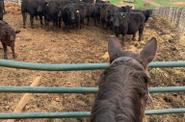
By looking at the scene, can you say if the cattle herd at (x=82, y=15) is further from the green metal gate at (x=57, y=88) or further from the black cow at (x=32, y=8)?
the green metal gate at (x=57, y=88)

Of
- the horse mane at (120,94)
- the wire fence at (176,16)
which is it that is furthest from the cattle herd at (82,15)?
the horse mane at (120,94)

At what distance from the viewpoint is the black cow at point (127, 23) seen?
14727mm

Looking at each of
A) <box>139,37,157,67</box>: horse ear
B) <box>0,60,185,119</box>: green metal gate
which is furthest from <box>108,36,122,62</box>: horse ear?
→ <box>0,60,185,119</box>: green metal gate

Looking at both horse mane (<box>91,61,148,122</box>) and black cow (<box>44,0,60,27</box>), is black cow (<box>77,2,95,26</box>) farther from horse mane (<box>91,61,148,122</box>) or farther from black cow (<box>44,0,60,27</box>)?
horse mane (<box>91,61,148,122</box>)

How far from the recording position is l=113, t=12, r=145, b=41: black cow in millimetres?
14727

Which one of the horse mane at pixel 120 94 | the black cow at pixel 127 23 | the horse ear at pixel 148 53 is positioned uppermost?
the horse ear at pixel 148 53

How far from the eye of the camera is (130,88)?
8.61ft

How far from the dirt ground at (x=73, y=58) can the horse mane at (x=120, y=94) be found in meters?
5.33

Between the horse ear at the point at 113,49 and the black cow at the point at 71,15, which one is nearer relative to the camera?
the horse ear at the point at 113,49

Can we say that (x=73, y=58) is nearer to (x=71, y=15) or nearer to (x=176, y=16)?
(x=71, y=15)

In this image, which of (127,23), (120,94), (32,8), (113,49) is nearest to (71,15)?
(32,8)

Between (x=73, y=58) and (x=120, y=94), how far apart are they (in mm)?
9123

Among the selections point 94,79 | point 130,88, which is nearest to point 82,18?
point 94,79

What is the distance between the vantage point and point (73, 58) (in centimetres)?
1166
